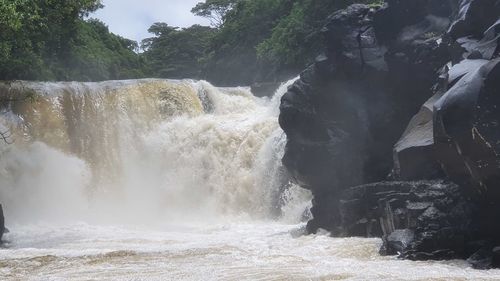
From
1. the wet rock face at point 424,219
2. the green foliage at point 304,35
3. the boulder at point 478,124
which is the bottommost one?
the wet rock face at point 424,219

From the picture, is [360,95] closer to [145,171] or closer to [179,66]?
[145,171]

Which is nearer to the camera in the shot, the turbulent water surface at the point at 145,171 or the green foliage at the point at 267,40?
the turbulent water surface at the point at 145,171

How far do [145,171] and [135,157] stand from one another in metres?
0.68

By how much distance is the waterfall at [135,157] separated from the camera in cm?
2044

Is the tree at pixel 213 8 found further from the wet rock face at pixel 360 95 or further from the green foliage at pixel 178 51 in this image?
the wet rock face at pixel 360 95

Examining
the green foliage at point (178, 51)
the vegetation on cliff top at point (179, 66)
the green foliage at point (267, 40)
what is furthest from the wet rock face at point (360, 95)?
the green foliage at point (178, 51)

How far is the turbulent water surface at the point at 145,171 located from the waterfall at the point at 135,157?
38mm

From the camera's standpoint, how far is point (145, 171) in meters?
23.5

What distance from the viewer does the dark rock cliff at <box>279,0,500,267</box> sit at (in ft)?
32.0

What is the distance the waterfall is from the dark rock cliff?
4.45 meters

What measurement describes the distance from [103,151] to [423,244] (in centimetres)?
1534

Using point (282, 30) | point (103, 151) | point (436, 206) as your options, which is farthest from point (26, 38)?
point (436, 206)

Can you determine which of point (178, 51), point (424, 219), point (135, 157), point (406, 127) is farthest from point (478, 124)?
point (178, 51)

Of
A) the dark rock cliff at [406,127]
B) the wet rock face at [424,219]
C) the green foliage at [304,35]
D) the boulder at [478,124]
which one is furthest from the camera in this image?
the green foliage at [304,35]
